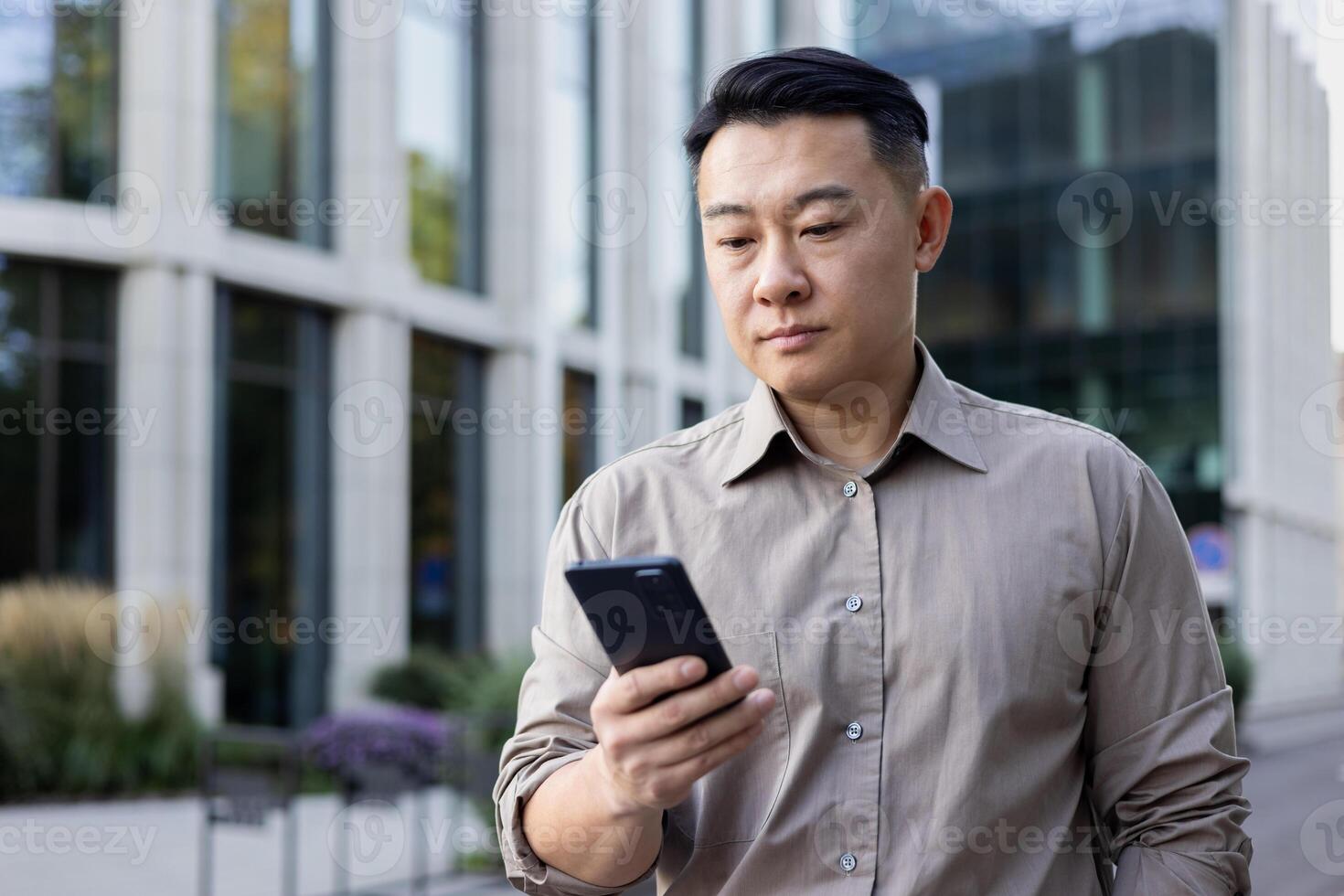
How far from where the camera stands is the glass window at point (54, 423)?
14828 millimetres

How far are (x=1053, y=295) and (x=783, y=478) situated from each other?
31.8 m

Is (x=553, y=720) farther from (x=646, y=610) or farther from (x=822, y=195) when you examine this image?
(x=822, y=195)

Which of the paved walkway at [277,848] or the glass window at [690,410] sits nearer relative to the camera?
the paved walkway at [277,848]

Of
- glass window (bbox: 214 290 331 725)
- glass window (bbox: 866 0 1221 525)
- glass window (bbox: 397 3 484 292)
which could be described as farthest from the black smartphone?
glass window (bbox: 866 0 1221 525)

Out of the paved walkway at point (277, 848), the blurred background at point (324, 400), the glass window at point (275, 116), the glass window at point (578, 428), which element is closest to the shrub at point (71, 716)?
the blurred background at point (324, 400)

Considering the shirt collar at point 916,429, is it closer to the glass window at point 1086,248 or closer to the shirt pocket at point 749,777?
the shirt pocket at point 749,777

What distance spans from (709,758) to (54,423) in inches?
583

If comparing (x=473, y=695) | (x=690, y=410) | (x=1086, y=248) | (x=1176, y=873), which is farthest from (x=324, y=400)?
(x=1086, y=248)

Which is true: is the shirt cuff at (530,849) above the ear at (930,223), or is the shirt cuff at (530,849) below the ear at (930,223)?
below

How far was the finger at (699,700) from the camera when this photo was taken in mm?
1716

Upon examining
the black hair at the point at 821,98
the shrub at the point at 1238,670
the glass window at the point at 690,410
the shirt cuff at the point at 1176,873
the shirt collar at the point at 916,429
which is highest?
the glass window at the point at 690,410

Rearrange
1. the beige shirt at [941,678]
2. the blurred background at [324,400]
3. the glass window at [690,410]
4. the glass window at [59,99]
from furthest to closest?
the glass window at [690,410], the glass window at [59,99], the blurred background at [324,400], the beige shirt at [941,678]

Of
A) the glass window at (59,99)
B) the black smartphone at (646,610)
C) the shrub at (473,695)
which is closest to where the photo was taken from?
the black smartphone at (646,610)

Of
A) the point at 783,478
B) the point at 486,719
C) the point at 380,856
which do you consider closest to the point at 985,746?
the point at 783,478
